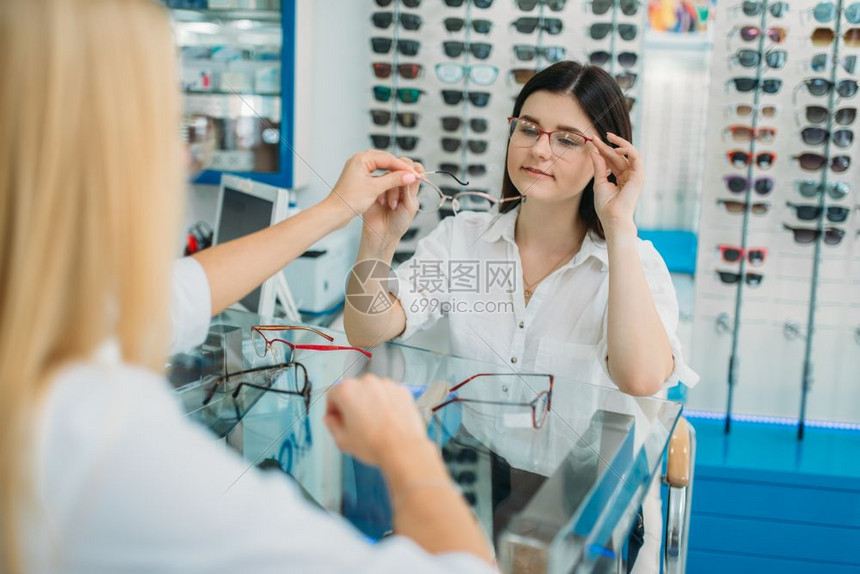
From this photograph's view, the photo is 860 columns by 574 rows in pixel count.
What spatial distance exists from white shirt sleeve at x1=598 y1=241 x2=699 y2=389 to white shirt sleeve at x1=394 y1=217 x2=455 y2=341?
1.05 feet

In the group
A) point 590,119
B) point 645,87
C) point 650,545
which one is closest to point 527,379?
point 650,545

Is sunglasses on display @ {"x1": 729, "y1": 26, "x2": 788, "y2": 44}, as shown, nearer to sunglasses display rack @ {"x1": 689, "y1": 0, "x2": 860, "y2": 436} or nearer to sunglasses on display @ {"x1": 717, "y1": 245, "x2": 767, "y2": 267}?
sunglasses display rack @ {"x1": 689, "y1": 0, "x2": 860, "y2": 436}

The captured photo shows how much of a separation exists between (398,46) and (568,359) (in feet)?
6.27

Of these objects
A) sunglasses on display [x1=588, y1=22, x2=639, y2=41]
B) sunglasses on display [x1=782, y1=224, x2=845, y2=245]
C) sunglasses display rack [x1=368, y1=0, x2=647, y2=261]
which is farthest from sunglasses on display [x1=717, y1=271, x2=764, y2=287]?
sunglasses on display [x1=588, y1=22, x2=639, y2=41]

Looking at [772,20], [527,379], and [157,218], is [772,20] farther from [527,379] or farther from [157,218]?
[157,218]

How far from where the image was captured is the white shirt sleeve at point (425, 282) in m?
1.45

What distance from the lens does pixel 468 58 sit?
298 centimetres

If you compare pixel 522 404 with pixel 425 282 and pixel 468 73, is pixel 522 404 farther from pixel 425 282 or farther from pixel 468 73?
pixel 468 73

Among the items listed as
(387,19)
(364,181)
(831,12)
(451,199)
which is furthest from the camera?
(387,19)

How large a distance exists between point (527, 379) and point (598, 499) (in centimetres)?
34

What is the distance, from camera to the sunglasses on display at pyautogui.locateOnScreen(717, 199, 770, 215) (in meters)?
2.74

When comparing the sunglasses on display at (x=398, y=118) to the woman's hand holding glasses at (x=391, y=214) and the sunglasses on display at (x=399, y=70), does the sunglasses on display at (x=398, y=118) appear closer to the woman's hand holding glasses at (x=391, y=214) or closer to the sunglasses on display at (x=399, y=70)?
the sunglasses on display at (x=399, y=70)

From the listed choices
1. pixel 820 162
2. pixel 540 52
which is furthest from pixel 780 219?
pixel 540 52

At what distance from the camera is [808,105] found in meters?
2.70
